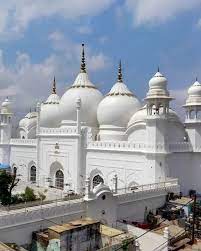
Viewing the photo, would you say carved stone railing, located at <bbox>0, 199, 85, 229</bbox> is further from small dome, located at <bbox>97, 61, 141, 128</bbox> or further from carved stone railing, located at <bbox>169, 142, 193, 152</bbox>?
small dome, located at <bbox>97, 61, 141, 128</bbox>

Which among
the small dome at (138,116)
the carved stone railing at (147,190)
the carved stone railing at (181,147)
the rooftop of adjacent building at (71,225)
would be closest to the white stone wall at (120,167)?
the carved stone railing at (147,190)

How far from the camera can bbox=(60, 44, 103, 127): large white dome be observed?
83.0ft

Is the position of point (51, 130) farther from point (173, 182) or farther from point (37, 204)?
point (37, 204)

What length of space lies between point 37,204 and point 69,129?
33.9ft

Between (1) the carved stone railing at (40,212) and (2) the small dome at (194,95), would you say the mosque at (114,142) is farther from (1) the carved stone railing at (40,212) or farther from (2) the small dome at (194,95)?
(1) the carved stone railing at (40,212)

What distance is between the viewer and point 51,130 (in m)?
25.1

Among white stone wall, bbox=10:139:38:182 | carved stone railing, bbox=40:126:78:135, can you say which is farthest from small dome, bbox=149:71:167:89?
A: white stone wall, bbox=10:139:38:182

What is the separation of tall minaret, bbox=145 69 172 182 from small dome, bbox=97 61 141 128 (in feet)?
14.2

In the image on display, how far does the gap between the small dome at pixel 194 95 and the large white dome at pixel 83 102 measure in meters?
7.05

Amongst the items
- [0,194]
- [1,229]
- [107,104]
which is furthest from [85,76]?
[1,229]

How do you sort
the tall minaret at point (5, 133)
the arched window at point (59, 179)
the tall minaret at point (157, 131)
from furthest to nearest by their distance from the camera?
the tall minaret at point (5, 133)
the arched window at point (59, 179)
the tall minaret at point (157, 131)

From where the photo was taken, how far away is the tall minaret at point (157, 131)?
18.9m

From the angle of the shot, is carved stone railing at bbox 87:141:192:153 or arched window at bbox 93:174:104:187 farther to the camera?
arched window at bbox 93:174:104:187

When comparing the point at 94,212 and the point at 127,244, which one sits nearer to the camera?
the point at 127,244
